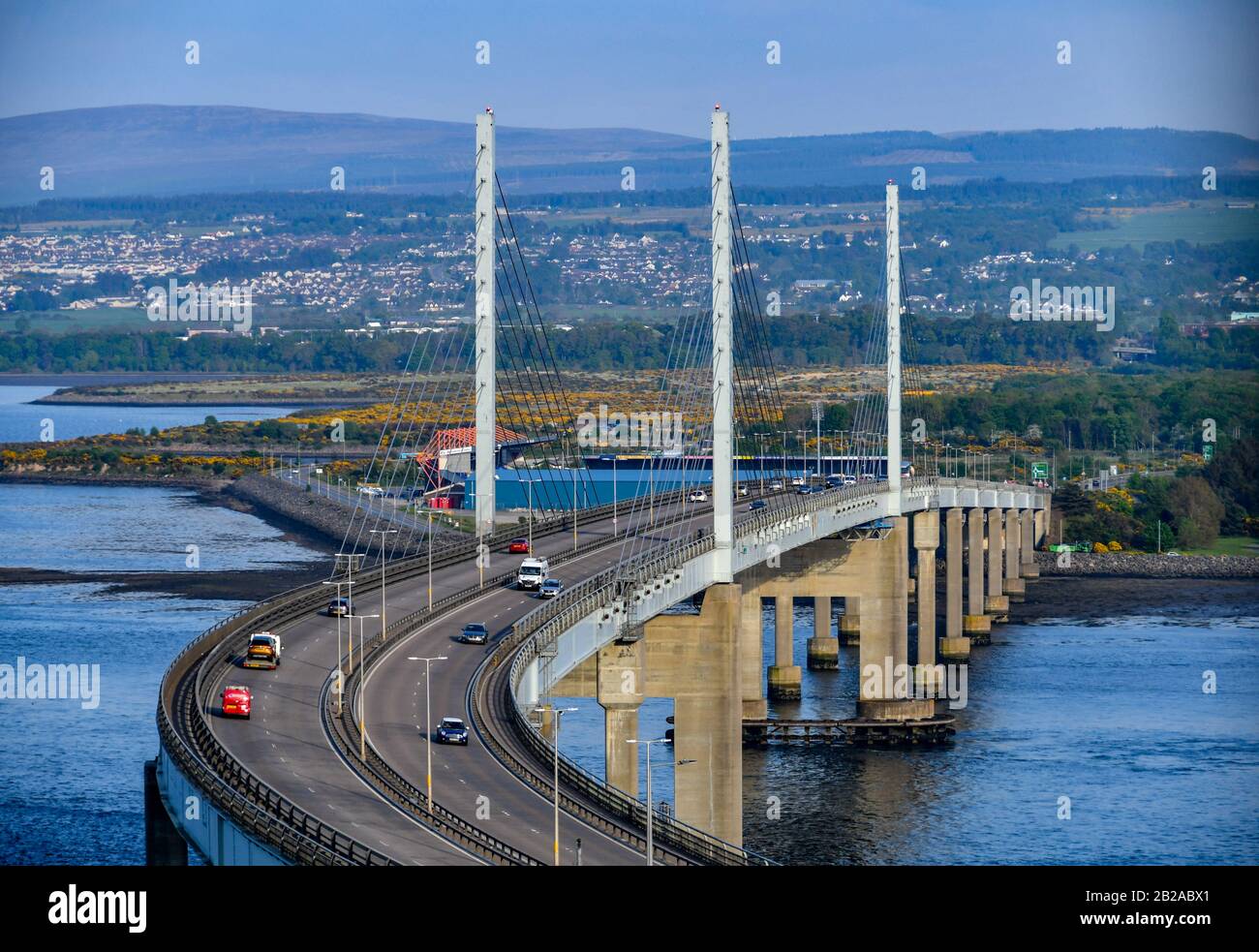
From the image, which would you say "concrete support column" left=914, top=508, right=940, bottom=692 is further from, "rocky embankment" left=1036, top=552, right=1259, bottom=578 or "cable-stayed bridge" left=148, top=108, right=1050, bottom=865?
"rocky embankment" left=1036, top=552, right=1259, bottom=578

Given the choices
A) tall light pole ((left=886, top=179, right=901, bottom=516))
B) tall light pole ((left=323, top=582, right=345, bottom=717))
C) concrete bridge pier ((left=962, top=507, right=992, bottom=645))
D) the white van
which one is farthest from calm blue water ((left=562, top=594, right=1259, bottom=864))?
concrete bridge pier ((left=962, top=507, right=992, bottom=645))

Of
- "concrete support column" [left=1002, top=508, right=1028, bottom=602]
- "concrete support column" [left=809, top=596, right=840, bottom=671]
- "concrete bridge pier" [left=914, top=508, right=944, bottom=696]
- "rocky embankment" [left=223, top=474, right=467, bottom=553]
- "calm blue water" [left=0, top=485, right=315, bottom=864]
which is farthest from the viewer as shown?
"concrete support column" [left=1002, top=508, right=1028, bottom=602]

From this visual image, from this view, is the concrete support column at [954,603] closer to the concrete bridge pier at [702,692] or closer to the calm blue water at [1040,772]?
the calm blue water at [1040,772]

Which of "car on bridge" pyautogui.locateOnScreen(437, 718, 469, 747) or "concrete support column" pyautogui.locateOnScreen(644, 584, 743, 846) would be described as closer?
"car on bridge" pyautogui.locateOnScreen(437, 718, 469, 747)

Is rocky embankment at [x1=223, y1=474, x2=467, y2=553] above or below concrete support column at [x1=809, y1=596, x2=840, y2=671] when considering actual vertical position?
above

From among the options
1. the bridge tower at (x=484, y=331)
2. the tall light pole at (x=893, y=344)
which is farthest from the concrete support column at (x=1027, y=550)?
the bridge tower at (x=484, y=331)

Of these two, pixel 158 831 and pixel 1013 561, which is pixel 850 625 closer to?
pixel 1013 561

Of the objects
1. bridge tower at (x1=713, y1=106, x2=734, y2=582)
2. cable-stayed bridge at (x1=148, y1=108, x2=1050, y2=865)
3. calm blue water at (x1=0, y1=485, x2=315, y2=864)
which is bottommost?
calm blue water at (x1=0, y1=485, x2=315, y2=864)
